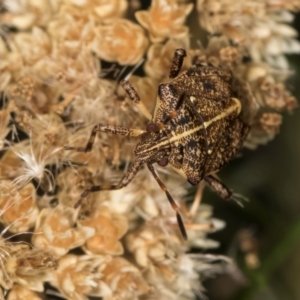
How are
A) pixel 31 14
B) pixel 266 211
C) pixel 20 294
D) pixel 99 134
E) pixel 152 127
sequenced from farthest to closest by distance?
pixel 266 211, pixel 31 14, pixel 99 134, pixel 152 127, pixel 20 294

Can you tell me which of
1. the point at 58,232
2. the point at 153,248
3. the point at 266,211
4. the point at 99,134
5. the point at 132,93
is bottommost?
the point at 266,211

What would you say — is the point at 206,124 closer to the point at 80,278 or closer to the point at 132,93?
the point at 132,93

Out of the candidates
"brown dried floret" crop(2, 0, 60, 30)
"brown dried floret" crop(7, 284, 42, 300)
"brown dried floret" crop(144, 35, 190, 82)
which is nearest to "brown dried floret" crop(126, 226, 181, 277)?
"brown dried floret" crop(7, 284, 42, 300)

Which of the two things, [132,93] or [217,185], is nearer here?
[132,93]

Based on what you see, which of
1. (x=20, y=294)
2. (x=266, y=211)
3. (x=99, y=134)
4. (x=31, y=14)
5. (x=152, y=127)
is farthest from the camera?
(x=266, y=211)

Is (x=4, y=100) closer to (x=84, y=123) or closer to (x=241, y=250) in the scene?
(x=84, y=123)

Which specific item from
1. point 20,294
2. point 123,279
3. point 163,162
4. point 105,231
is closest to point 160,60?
point 163,162

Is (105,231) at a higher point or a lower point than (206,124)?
lower
